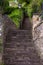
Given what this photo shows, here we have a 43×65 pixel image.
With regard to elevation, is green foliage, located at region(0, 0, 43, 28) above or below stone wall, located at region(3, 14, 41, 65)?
above

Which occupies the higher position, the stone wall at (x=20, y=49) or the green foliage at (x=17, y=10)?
the green foliage at (x=17, y=10)

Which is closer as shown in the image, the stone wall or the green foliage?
the stone wall

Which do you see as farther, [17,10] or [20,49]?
[17,10]

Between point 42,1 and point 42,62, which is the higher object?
point 42,1

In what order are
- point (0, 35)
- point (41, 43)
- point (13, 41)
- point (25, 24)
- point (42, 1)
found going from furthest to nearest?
point (25, 24) → point (42, 1) → point (13, 41) → point (41, 43) → point (0, 35)

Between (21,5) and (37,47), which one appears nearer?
(37,47)

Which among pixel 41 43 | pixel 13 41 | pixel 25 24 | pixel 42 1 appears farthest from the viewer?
pixel 25 24

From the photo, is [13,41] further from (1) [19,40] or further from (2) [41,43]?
(2) [41,43]

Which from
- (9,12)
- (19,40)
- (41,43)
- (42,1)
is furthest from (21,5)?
(41,43)

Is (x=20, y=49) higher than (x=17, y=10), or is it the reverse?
(x=17, y=10)

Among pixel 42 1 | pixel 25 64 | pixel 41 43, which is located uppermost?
pixel 42 1

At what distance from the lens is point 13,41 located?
12492 millimetres

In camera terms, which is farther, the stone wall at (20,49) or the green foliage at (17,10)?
the green foliage at (17,10)

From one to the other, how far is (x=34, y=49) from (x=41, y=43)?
73 centimetres
